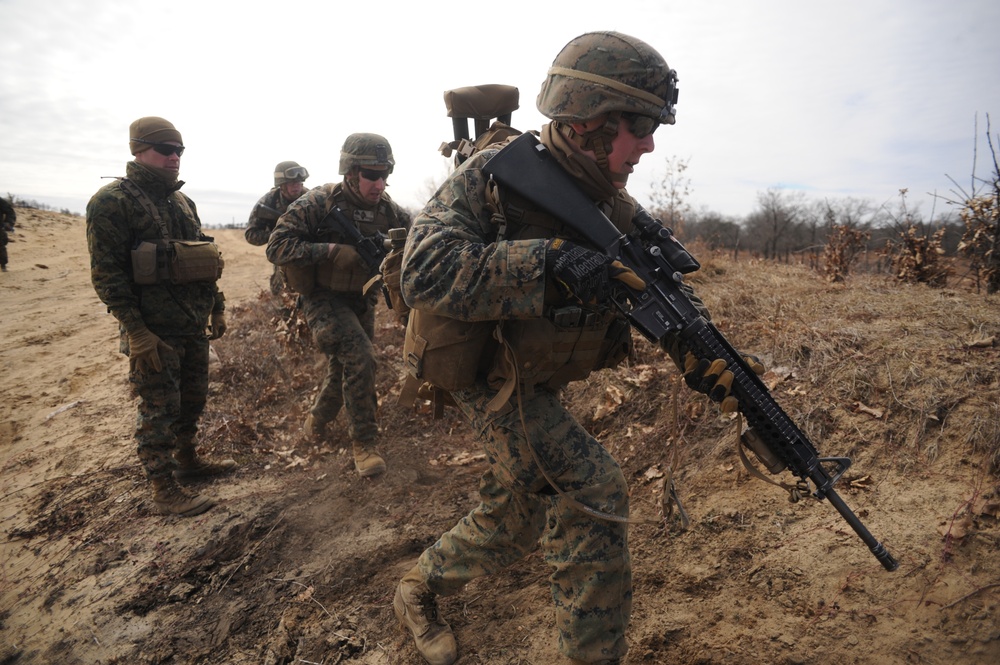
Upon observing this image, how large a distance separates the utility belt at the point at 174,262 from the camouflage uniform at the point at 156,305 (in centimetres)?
9

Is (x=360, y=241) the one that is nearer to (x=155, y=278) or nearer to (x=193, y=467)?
(x=155, y=278)

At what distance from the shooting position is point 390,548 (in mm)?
3375

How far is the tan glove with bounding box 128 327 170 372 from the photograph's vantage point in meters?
3.64

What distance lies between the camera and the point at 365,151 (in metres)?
4.36

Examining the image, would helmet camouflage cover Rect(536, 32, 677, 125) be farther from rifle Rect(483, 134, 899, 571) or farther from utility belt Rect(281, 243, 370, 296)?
utility belt Rect(281, 243, 370, 296)

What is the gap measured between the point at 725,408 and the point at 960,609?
1358 mm

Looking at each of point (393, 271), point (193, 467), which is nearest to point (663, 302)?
point (393, 271)

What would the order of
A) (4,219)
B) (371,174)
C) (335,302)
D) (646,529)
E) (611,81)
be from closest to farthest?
(611,81) < (646,529) < (371,174) < (335,302) < (4,219)

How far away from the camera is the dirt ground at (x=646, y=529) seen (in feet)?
8.17

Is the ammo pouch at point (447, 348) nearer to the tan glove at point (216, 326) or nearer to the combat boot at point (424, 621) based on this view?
the combat boot at point (424, 621)

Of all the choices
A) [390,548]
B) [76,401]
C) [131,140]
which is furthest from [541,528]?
[76,401]

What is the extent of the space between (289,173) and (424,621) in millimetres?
5627

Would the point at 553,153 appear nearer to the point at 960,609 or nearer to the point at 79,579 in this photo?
the point at 960,609

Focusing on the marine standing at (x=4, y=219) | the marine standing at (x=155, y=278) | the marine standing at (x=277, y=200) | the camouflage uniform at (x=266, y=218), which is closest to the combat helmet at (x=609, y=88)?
the marine standing at (x=155, y=278)
